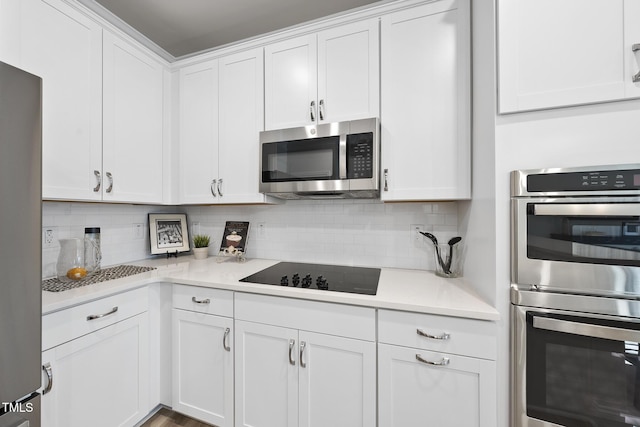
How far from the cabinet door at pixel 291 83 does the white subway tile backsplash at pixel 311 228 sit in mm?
657

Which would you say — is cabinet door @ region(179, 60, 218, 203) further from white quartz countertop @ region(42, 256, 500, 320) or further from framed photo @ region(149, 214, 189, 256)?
white quartz countertop @ region(42, 256, 500, 320)

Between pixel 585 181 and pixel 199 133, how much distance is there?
2244mm

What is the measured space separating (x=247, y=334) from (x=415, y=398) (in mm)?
887

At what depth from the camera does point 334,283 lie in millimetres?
1461

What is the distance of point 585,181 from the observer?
938 millimetres

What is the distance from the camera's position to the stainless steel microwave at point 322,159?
1491 mm

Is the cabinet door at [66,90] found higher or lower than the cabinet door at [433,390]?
higher

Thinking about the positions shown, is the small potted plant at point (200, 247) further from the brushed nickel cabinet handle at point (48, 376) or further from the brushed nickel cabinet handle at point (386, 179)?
the brushed nickel cabinet handle at point (386, 179)

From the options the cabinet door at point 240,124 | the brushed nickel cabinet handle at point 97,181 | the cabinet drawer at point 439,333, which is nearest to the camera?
the cabinet drawer at point 439,333

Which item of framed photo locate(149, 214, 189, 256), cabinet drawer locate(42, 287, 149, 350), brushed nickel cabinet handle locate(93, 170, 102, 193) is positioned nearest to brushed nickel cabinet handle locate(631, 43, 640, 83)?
cabinet drawer locate(42, 287, 149, 350)

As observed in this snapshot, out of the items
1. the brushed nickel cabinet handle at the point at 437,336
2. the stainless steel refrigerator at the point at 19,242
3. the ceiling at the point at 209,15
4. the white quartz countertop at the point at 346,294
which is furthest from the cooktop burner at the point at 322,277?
the ceiling at the point at 209,15

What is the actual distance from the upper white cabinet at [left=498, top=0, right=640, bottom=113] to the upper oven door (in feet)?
1.30

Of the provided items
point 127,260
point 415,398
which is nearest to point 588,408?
point 415,398

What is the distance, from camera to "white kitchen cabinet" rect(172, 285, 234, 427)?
4.83 ft
